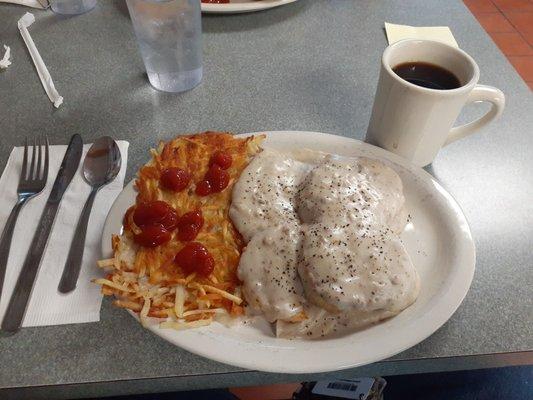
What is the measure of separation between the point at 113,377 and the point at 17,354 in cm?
17

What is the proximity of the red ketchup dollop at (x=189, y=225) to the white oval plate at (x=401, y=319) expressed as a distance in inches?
4.6

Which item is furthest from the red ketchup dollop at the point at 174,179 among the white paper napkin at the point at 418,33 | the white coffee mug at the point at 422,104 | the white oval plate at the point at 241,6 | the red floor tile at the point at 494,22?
the red floor tile at the point at 494,22

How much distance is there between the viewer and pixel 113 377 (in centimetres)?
72

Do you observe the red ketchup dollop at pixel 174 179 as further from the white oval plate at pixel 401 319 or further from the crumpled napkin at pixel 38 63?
the crumpled napkin at pixel 38 63

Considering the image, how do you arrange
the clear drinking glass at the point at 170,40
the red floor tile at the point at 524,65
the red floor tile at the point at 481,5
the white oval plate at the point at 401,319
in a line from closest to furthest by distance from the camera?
the white oval plate at the point at 401,319 < the clear drinking glass at the point at 170,40 < the red floor tile at the point at 524,65 < the red floor tile at the point at 481,5

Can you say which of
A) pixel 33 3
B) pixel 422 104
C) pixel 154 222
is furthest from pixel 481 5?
pixel 154 222

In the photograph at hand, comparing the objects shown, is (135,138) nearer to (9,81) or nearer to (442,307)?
(9,81)

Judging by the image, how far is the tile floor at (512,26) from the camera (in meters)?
2.79

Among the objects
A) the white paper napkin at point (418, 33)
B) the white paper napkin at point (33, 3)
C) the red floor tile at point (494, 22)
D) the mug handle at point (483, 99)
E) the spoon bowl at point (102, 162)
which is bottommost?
the red floor tile at point (494, 22)

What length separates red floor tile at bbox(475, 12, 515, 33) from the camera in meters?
3.00

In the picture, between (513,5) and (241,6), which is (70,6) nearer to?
(241,6)

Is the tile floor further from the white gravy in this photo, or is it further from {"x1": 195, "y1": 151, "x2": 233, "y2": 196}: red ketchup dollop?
{"x1": 195, "y1": 151, "x2": 233, "y2": 196}: red ketchup dollop

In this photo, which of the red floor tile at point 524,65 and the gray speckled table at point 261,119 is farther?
the red floor tile at point 524,65

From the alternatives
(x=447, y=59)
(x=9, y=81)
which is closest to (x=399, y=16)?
(x=447, y=59)
